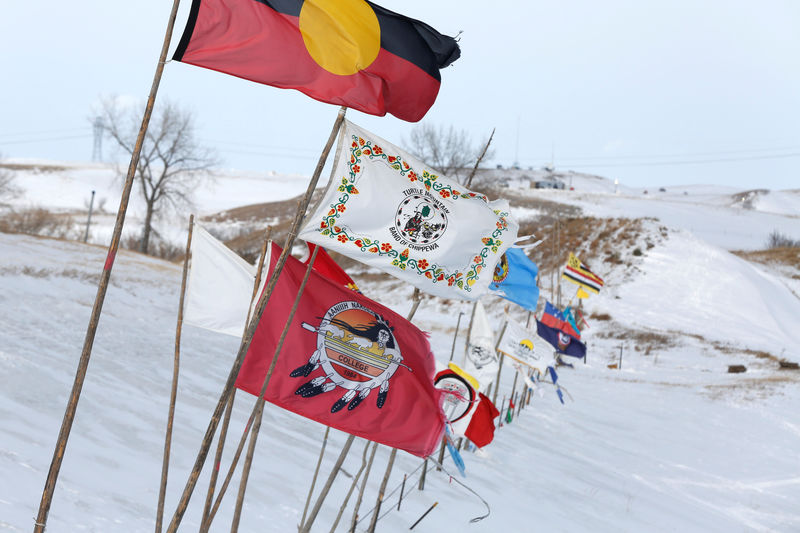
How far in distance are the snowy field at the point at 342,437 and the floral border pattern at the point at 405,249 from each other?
7.70ft

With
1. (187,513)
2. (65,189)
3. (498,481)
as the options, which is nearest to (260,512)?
(187,513)

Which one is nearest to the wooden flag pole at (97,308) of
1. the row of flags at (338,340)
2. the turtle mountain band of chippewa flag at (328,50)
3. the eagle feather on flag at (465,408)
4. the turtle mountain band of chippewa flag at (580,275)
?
the turtle mountain band of chippewa flag at (328,50)

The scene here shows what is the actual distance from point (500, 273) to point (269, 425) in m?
3.93

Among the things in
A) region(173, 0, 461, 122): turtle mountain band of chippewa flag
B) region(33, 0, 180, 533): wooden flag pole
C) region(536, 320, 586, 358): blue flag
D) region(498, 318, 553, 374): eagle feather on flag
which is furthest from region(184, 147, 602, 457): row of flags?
region(536, 320, 586, 358): blue flag

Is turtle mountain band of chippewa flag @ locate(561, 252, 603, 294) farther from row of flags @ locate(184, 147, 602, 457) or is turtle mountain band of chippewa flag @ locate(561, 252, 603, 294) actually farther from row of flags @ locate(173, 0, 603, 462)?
row of flags @ locate(184, 147, 602, 457)

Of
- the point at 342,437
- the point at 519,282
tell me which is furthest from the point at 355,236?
the point at 342,437

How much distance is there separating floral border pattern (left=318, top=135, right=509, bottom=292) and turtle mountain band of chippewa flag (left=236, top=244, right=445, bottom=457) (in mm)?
471

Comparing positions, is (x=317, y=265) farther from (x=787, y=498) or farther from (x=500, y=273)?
(x=787, y=498)

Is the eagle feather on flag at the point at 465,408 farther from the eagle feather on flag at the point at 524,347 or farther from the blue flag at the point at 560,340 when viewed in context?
the blue flag at the point at 560,340

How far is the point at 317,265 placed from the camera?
16.5ft

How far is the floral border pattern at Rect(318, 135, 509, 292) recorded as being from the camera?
3.80 metres

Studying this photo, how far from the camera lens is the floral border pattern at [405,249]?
→ 3.80 metres

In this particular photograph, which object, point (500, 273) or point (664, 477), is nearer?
point (500, 273)

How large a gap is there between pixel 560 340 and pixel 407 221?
1039 centimetres
